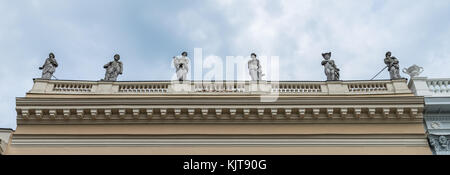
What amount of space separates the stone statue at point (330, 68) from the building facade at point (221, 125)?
1.35 metres

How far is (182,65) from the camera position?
1544 centimetres

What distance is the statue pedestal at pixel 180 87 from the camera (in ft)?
47.6

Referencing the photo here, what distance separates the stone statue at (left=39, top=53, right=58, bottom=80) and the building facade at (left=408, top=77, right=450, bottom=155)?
1235 cm

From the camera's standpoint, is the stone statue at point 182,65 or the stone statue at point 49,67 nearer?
the stone statue at point 49,67

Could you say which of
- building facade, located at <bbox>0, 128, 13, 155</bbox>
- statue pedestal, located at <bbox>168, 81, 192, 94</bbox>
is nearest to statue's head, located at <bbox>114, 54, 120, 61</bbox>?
statue pedestal, located at <bbox>168, 81, 192, 94</bbox>

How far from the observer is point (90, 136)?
1323 cm

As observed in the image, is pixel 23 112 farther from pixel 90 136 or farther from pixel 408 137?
pixel 408 137

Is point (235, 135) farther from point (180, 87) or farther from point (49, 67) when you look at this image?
point (49, 67)

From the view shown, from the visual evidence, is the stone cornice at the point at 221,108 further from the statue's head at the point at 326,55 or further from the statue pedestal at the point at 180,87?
the statue's head at the point at 326,55

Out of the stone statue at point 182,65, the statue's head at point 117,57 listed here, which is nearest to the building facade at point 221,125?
the stone statue at point 182,65

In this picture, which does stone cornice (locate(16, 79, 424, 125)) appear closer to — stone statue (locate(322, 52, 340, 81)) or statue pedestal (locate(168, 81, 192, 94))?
statue pedestal (locate(168, 81, 192, 94))
